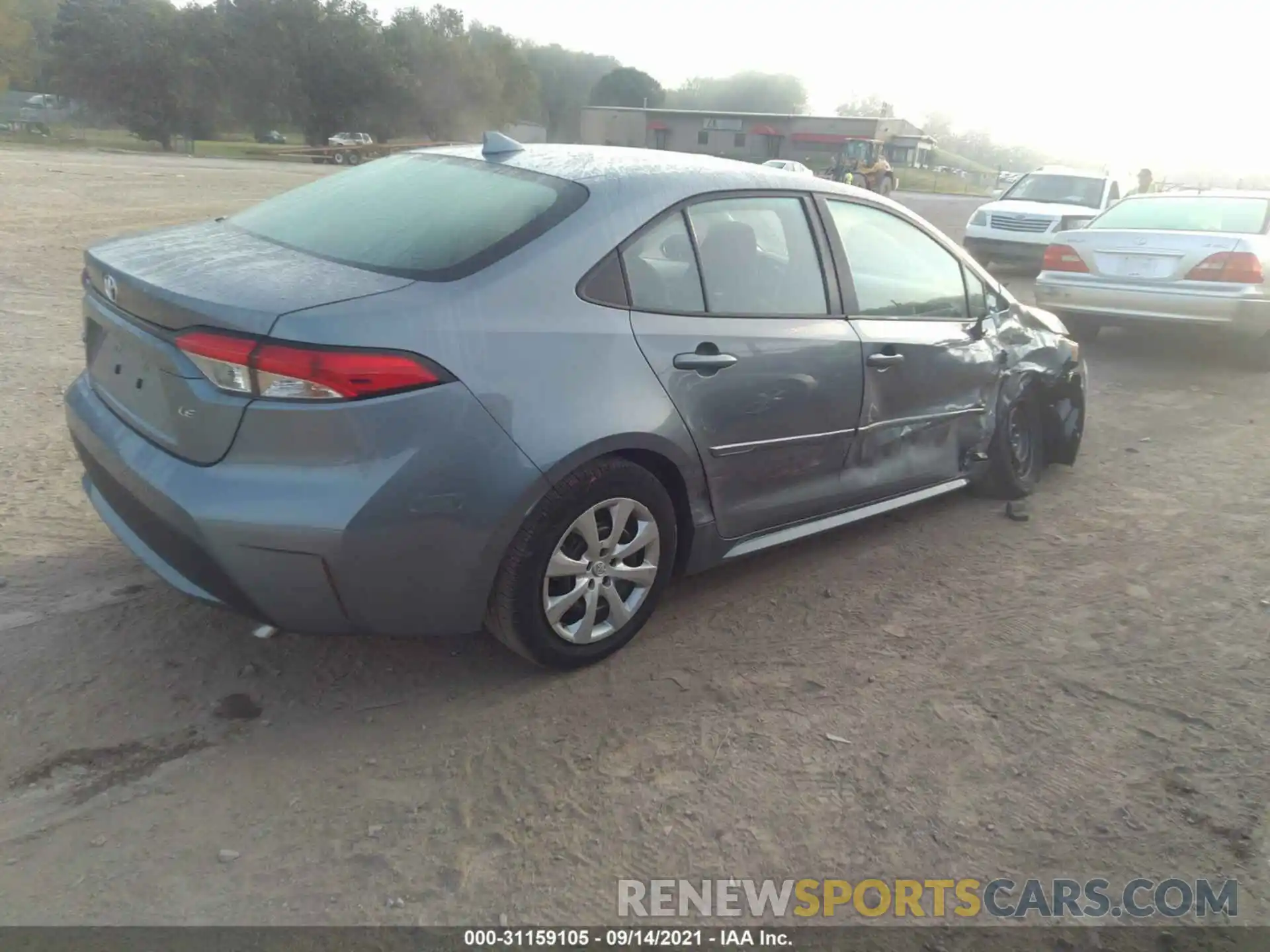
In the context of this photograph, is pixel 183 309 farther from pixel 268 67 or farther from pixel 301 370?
pixel 268 67

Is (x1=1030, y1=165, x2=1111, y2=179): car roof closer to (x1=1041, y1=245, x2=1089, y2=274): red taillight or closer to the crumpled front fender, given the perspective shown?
(x1=1041, y1=245, x2=1089, y2=274): red taillight

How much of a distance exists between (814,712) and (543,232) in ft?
5.63

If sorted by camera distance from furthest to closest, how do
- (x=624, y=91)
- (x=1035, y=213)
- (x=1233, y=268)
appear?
(x=624, y=91), (x=1035, y=213), (x=1233, y=268)

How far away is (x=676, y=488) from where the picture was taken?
133 inches

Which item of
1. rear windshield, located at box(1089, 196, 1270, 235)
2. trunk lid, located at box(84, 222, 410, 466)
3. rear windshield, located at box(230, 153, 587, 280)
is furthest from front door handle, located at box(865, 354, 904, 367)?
rear windshield, located at box(1089, 196, 1270, 235)

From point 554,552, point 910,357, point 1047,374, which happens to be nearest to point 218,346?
point 554,552

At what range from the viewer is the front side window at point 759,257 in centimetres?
349

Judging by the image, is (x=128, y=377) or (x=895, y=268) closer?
(x=128, y=377)

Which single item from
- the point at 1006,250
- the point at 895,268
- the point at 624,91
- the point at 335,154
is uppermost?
the point at 624,91

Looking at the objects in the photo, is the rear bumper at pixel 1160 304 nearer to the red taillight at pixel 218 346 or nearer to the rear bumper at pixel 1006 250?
the rear bumper at pixel 1006 250

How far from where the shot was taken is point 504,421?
280 centimetres

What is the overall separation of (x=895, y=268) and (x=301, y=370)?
262cm

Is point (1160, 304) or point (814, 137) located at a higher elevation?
point (814, 137)

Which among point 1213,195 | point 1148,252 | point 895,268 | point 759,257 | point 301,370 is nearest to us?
point 301,370
